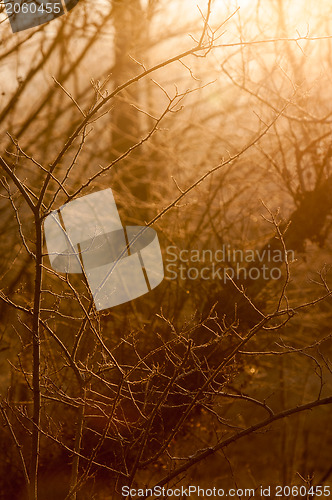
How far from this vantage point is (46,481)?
4578 millimetres

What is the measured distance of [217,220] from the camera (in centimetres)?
537

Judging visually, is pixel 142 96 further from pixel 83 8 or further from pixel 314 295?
pixel 314 295

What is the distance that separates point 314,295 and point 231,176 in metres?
1.46

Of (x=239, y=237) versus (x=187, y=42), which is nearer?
(x=239, y=237)


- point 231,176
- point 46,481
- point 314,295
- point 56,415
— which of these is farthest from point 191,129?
point 46,481

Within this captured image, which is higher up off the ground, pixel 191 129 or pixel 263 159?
pixel 191 129

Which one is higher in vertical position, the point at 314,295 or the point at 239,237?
the point at 239,237

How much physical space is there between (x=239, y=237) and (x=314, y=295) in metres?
0.87

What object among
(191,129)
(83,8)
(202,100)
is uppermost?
(83,8)

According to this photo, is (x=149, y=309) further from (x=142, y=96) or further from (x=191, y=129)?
(x=142, y=96)

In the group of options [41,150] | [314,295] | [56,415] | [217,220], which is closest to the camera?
[56,415]

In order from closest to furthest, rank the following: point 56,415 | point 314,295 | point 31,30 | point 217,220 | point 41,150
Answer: point 56,415
point 314,295
point 217,220
point 31,30
point 41,150

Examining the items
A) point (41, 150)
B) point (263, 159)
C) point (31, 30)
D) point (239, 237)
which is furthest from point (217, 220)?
point (31, 30)

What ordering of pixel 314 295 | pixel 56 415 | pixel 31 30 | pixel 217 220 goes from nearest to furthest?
pixel 56 415 → pixel 314 295 → pixel 217 220 → pixel 31 30
